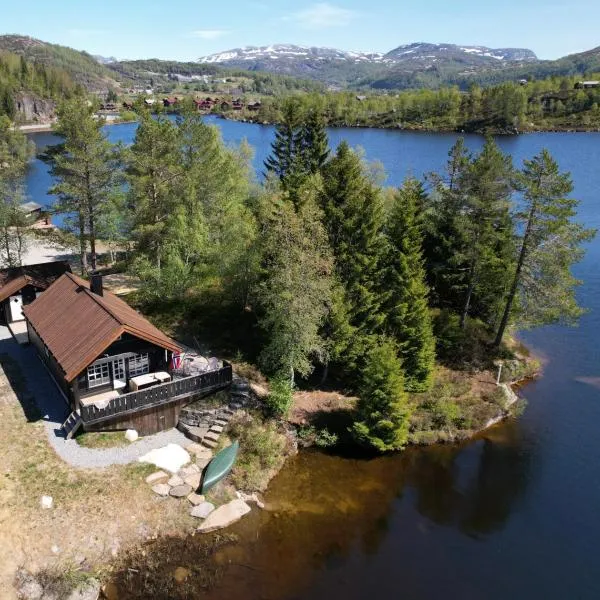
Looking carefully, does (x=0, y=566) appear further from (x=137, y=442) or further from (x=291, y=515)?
(x=291, y=515)

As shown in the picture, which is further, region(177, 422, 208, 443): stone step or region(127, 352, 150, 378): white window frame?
region(127, 352, 150, 378): white window frame

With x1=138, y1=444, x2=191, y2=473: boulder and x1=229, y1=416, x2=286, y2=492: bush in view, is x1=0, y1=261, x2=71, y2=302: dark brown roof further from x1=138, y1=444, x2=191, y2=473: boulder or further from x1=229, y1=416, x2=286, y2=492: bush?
x1=229, y1=416, x2=286, y2=492: bush

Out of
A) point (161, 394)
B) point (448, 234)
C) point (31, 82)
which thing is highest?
point (31, 82)

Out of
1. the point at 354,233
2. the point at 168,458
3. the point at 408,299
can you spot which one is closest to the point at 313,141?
the point at 354,233

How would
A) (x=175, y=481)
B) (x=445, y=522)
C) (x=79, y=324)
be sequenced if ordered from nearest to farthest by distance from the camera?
(x=175, y=481) → (x=445, y=522) → (x=79, y=324)

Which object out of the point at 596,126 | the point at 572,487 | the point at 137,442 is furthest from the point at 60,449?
the point at 596,126

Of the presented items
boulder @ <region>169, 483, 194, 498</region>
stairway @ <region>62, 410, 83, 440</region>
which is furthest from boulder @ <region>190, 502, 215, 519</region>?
stairway @ <region>62, 410, 83, 440</region>

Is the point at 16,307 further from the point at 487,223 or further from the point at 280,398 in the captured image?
the point at 487,223

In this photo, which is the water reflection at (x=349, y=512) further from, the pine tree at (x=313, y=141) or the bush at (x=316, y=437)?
the pine tree at (x=313, y=141)
